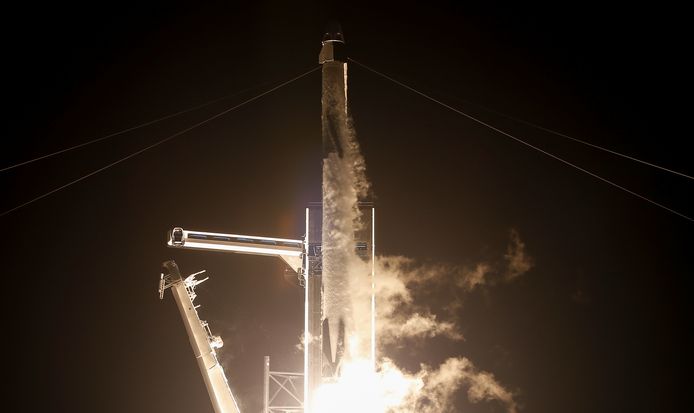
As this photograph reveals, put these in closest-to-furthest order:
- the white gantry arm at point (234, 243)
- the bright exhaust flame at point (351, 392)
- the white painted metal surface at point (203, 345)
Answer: the bright exhaust flame at point (351, 392), the white gantry arm at point (234, 243), the white painted metal surface at point (203, 345)

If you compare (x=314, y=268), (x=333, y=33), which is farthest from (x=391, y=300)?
(x=333, y=33)

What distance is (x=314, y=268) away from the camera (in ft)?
54.0


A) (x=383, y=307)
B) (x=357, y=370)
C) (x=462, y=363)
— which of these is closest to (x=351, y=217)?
(x=357, y=370)

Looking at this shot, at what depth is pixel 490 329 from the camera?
20891 millimetres

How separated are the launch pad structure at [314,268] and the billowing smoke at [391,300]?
8cm

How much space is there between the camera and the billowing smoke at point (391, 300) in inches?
641

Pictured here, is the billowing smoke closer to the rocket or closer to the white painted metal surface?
the rocket

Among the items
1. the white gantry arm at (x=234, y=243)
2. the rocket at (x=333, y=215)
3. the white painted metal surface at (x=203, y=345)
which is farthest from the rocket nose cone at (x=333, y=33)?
the white painted metal surface at (x=203, y=345)

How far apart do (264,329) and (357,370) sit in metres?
6.65

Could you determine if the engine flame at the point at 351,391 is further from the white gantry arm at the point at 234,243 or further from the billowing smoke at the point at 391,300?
the white gantry arm at the point at 234,243

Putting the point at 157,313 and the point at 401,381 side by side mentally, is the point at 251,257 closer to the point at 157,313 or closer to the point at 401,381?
the point at 157,313

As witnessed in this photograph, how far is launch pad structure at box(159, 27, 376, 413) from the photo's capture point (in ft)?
52.7

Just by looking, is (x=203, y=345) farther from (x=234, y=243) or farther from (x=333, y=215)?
(x=333, y=215)

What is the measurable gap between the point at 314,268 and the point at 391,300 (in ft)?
15.5
